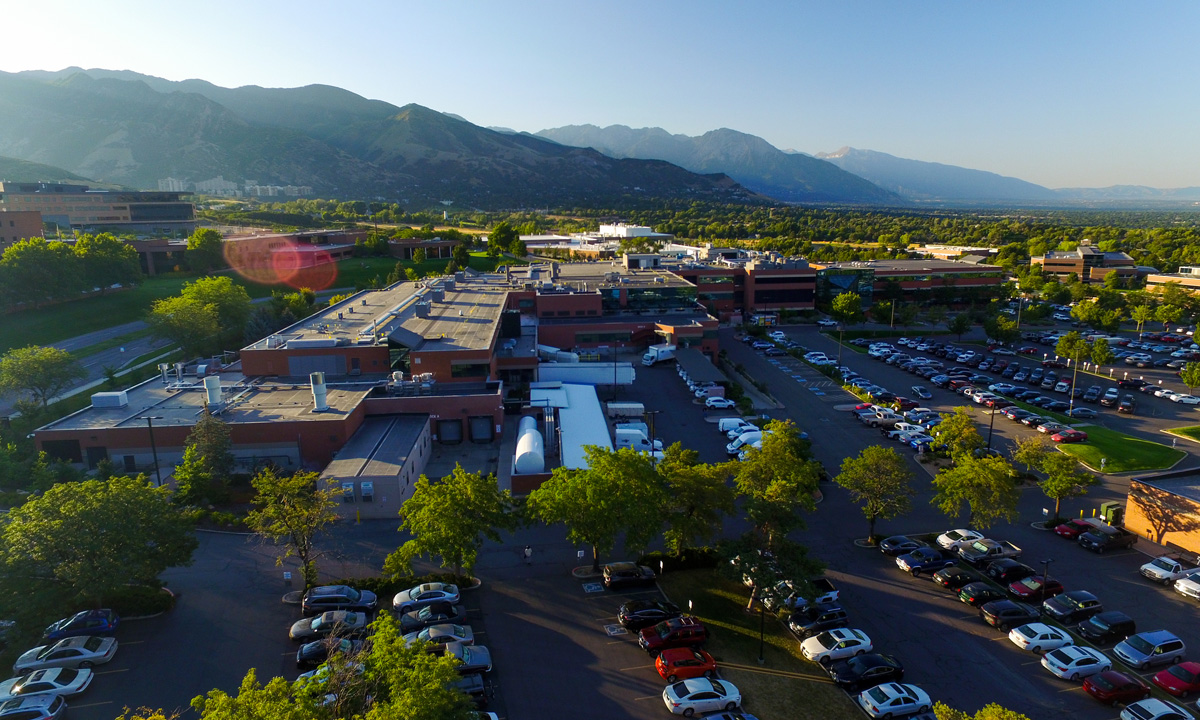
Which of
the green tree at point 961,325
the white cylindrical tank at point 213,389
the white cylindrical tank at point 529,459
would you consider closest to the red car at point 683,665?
the white cylindrical tank at point 529,459

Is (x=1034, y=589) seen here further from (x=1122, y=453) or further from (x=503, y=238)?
(x=503, y=238)

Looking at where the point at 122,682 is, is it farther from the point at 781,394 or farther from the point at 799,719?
the point at 781,394

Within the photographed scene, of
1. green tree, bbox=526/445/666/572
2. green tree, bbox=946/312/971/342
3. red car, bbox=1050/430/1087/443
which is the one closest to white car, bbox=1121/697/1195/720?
green tree, bbox=526/445/666/572

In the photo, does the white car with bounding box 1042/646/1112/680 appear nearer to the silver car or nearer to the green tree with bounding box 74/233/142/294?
Answer: the silver car

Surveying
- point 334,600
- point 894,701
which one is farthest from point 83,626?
point 894,701

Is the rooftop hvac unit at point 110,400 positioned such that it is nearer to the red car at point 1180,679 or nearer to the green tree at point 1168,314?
the red car at point 1180,679

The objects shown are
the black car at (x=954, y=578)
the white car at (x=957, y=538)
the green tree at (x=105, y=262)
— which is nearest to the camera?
the black car at (x=954, y=578)
